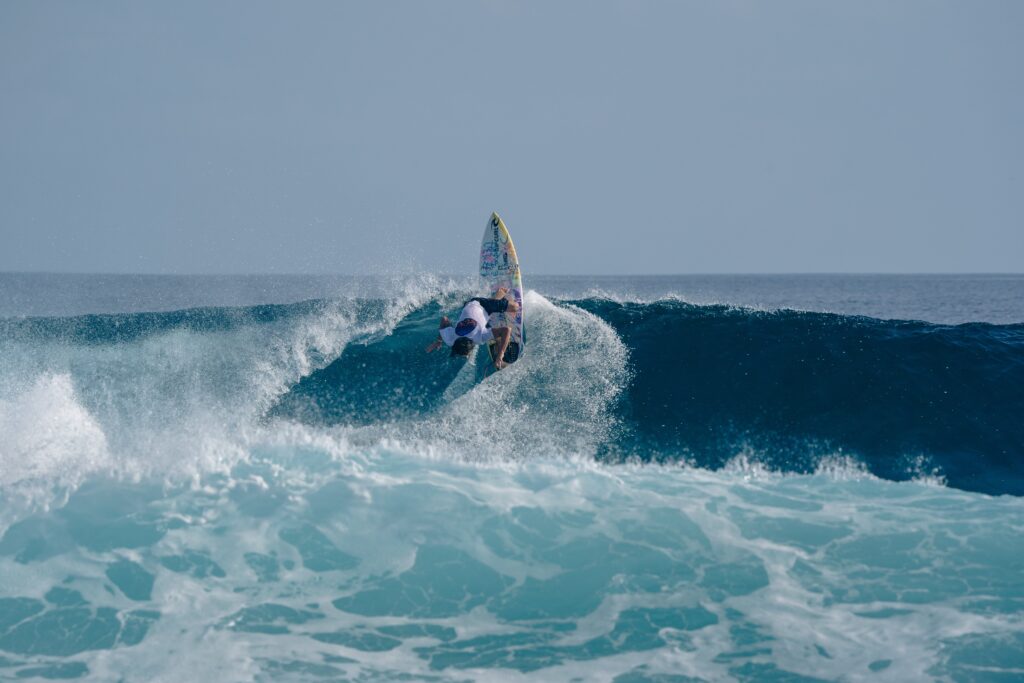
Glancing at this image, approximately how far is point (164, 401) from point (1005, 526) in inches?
422

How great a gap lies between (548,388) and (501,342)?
1.10m

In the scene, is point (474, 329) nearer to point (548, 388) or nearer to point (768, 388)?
point (548, 388)

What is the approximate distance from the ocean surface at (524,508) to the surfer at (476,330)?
59 cm

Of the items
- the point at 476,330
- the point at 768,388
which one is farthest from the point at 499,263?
the point at 768,388

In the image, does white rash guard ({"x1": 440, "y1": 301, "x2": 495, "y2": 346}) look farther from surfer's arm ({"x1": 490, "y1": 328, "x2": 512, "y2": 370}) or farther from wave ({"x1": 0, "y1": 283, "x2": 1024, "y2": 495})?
wave ({"x1": 0, "y1": 283, "x2": 1024, "y2": 495})

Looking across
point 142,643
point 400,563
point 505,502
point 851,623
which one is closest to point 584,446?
point 505,502

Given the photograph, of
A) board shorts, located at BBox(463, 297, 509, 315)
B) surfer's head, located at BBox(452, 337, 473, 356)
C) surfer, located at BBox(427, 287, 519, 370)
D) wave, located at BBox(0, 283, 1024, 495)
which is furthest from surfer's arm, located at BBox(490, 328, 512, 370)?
surfer's head, located at BBox(452, 337, 473, 356)

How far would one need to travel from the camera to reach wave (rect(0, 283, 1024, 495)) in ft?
31.4

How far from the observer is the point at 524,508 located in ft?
25.8

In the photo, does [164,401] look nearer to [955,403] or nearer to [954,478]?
[954,478]

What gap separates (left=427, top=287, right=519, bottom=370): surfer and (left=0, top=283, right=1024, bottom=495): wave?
1.74 ft

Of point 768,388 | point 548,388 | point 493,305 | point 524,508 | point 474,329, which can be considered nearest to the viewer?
point 524,508

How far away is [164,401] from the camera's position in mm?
10789

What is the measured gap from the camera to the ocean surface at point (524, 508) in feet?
19.4
